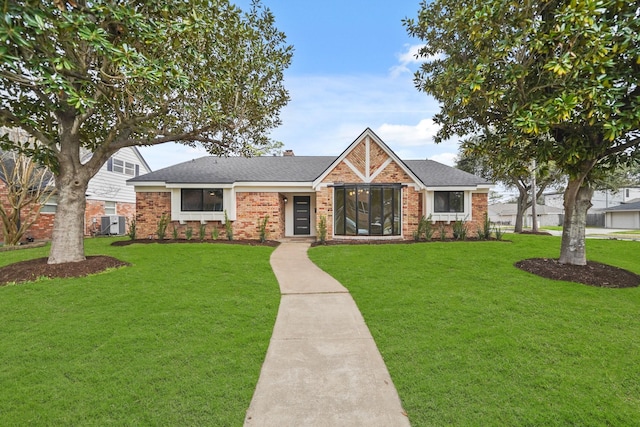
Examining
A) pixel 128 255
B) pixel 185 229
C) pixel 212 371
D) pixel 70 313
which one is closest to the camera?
pixel 212 371

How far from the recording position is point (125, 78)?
6059mm

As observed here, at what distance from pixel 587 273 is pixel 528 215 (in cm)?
4443

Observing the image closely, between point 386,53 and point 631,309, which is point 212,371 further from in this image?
point 386,53

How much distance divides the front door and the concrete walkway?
10.3m

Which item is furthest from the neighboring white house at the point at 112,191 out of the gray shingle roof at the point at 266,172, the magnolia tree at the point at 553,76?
the magnolia tree at the point at 553,76

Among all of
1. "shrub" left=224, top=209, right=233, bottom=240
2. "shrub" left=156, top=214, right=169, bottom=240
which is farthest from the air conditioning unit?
"shrub" left=224, top=209, right=233, bottom=240

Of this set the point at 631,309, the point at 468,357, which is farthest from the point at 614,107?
the point at 468,357

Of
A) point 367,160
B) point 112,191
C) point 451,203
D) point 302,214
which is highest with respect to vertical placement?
point 367,160

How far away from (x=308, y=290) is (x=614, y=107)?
7.01 m

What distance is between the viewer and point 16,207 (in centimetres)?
1219

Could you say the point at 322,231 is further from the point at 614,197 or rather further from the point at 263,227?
the point at 614,197

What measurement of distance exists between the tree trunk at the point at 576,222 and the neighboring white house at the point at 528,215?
4229 centimetres

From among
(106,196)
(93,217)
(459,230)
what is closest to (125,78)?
(459,230)

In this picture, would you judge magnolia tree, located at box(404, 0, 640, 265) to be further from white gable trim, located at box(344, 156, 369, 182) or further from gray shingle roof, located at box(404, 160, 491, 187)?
gray shingle roof, located at box(404, 160, 491, 187)
